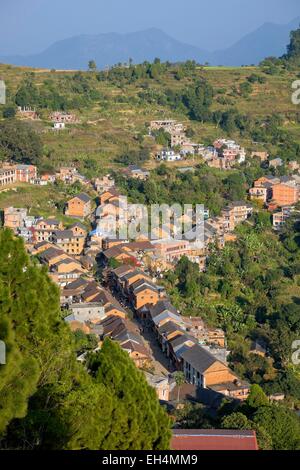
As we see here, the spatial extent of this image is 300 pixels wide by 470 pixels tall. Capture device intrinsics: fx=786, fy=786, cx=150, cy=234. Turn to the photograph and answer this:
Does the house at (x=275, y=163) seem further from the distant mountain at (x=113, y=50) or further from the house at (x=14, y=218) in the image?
the distant mountain at (x=113, y=50)

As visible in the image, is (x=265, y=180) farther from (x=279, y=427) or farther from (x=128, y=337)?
(x=279, y=427)

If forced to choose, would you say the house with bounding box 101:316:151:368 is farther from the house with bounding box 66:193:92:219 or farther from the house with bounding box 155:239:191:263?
the house with bounding box 66:193:92:219

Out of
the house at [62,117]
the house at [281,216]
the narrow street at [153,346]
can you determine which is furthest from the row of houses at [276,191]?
the narrow street at [153,346]

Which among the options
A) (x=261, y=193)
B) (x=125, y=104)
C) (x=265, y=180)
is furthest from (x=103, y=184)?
(x=125, y=104)

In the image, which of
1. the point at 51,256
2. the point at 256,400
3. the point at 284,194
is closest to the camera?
the point at 256,400

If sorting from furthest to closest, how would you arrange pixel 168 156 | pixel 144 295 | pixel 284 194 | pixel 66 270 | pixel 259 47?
pixel 259 47 < pixel 168 156 < pixel 284 194 < pixel 66 270 < pixel 144 295

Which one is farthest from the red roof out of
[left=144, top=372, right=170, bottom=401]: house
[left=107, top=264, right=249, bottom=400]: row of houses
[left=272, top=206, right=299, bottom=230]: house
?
[left=272, top=206, right=299, bottom=230]: house
